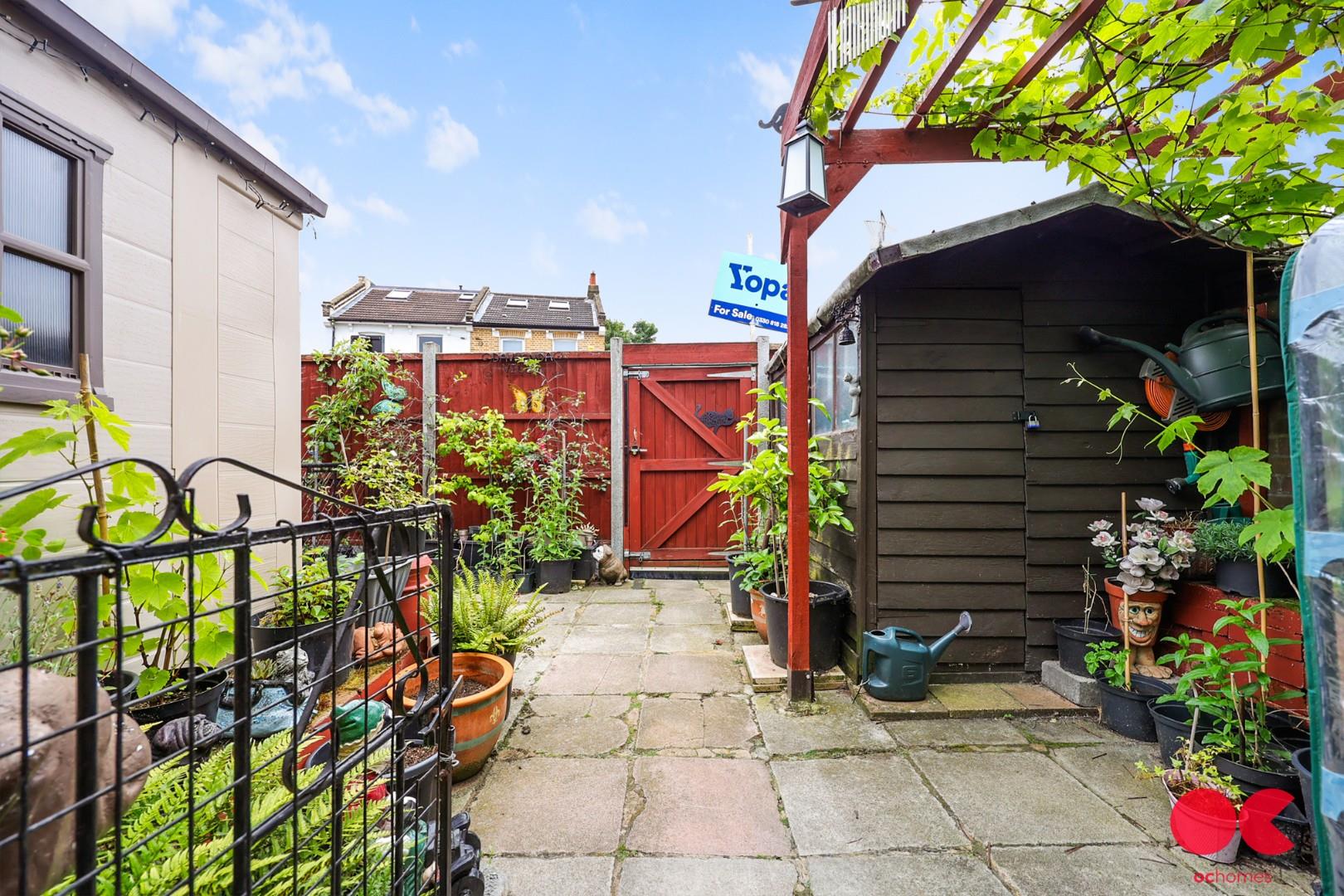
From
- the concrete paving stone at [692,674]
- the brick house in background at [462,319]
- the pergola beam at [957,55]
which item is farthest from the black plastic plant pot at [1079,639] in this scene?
the brick house in background at [462,319]

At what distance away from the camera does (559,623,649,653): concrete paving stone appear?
11.2ft

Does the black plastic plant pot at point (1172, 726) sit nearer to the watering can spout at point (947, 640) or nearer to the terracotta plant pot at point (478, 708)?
the watering can spout at point (947, 640)

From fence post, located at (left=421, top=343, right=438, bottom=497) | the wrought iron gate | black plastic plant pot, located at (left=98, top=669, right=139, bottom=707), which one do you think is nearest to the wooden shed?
the wrought iron gate

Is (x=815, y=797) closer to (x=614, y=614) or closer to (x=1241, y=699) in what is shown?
(x=1241, y=699)

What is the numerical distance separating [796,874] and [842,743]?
0.79 m

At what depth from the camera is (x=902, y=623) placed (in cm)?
280

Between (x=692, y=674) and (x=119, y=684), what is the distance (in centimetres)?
275

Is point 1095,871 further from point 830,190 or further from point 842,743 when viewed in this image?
point 830,190

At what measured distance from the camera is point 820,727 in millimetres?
2453

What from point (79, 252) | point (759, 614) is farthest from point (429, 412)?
point (759, 614)

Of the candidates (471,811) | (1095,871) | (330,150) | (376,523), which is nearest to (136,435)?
(471,811)

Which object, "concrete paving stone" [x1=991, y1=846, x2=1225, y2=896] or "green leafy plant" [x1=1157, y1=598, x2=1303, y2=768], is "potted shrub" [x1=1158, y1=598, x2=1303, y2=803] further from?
"concrete paving stone" [x1=991, y1=846, x2=1225, y2=896]

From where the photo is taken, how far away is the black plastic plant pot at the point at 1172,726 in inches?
76.0

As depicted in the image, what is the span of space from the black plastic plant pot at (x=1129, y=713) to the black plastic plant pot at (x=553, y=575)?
3.65 meters
